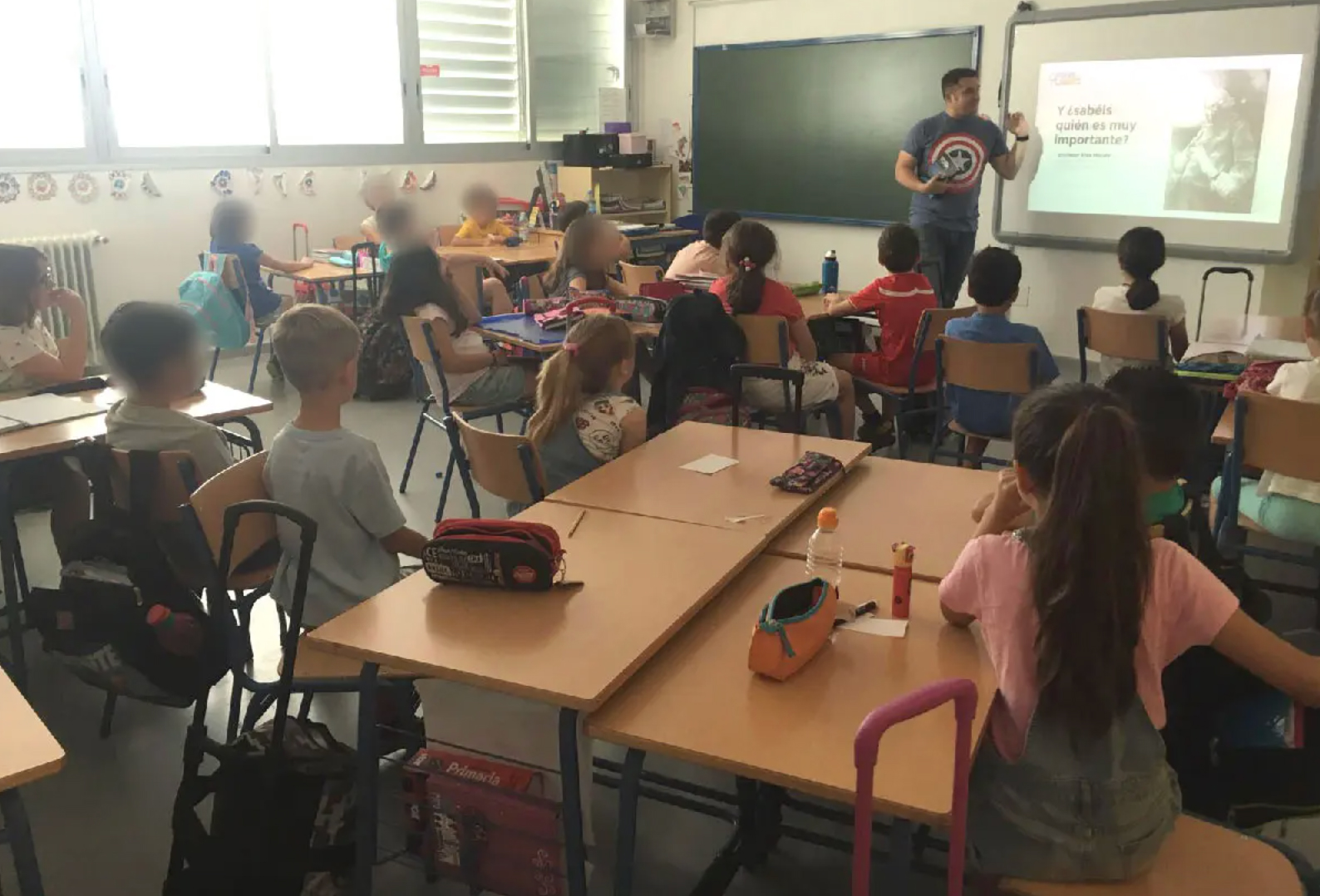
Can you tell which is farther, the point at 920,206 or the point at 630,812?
the point at 920,206

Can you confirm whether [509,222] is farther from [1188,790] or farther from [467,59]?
[1188,790]

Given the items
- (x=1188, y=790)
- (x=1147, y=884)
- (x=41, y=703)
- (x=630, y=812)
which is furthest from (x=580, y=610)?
(x=41, y=703)

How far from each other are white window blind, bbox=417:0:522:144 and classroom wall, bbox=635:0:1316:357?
1.03 meters

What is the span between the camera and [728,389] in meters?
3.88

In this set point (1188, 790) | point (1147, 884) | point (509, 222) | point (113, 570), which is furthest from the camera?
point (509, 222)

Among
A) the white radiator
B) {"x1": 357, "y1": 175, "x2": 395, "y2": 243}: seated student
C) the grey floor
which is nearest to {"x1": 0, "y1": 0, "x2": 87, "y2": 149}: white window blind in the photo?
the white radiator

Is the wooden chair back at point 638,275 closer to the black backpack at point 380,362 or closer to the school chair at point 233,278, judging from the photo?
the black backpack at point 380,362

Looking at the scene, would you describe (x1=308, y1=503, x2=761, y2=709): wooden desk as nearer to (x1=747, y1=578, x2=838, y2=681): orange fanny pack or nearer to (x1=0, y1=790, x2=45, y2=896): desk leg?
(x1=747, y1=578, x2=838, y2=681): orange fanny pack

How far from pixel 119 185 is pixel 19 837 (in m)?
5.48

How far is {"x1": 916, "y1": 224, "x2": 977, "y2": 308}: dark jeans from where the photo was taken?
5.92 meters

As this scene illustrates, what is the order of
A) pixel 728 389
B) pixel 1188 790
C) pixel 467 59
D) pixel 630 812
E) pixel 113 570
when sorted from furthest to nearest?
pixel 467 59
pixel 728 389
pixel 113 570
pixel 1188 790
pixel 630 812

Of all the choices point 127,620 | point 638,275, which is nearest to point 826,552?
point 127,620

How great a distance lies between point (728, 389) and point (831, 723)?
8.17 ft

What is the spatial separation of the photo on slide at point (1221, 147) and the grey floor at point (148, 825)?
4361mm
